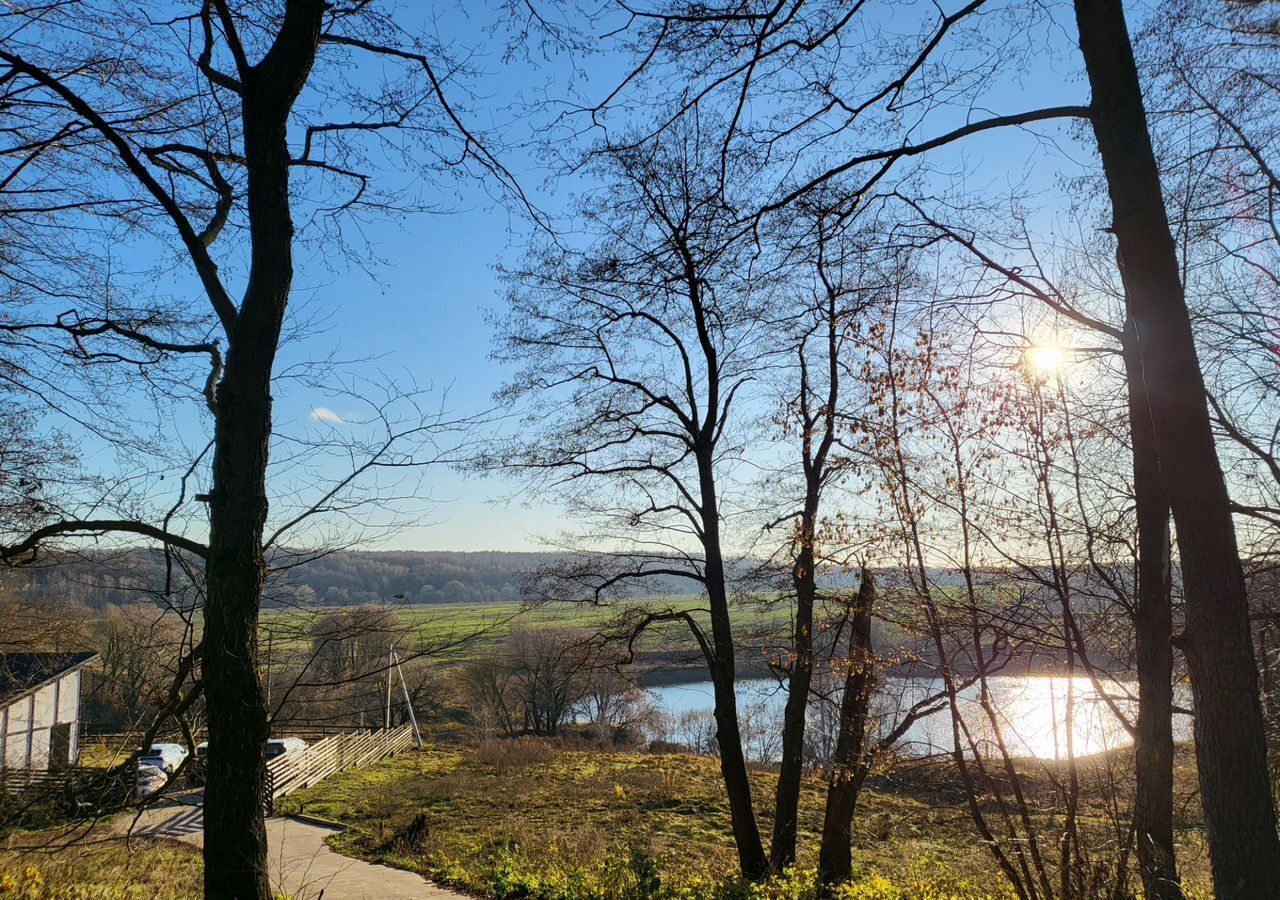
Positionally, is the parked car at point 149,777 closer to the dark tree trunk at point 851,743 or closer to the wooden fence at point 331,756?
the dark tree trunk at point 851,743

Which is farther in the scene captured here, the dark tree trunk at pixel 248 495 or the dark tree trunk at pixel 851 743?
the dark tree trunk at pixel 851 743

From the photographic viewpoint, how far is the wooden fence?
920 inches

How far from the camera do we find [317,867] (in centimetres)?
1395

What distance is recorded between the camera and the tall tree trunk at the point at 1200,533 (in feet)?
10.4

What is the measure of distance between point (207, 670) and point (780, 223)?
13.4 feet

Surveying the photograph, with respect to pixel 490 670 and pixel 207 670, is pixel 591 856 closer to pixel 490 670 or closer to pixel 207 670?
pixel 207 670

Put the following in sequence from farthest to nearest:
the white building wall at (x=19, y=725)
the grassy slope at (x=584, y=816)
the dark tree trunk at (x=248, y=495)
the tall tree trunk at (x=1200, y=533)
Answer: the white building wall at (x=19, y=725) < the grassy slope at (x=584, y=816) < the dark tree trunk at (x=248, y=495) < the tall tree trunk at (x=1200, y=533)

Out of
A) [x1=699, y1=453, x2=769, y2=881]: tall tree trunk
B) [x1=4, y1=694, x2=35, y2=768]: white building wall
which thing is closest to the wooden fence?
[x1=4, y1=694, x2=35, y2=768]: white building wall

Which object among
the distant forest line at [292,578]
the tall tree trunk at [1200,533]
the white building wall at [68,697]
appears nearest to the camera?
the tall tree trunk at [1200,533]

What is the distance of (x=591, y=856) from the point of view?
13789 millimetres

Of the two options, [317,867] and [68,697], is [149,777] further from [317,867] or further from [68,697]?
[68,697]

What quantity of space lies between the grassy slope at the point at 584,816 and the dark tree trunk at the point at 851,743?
2.73 feet

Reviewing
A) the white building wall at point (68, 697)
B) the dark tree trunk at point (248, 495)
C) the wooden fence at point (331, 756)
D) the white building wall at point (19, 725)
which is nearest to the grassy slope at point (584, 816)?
the wooden fence at point (331, 756)

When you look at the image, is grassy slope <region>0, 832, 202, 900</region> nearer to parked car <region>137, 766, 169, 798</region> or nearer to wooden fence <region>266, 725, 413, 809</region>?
parked car <region>137, 766, 169, 798</region>
